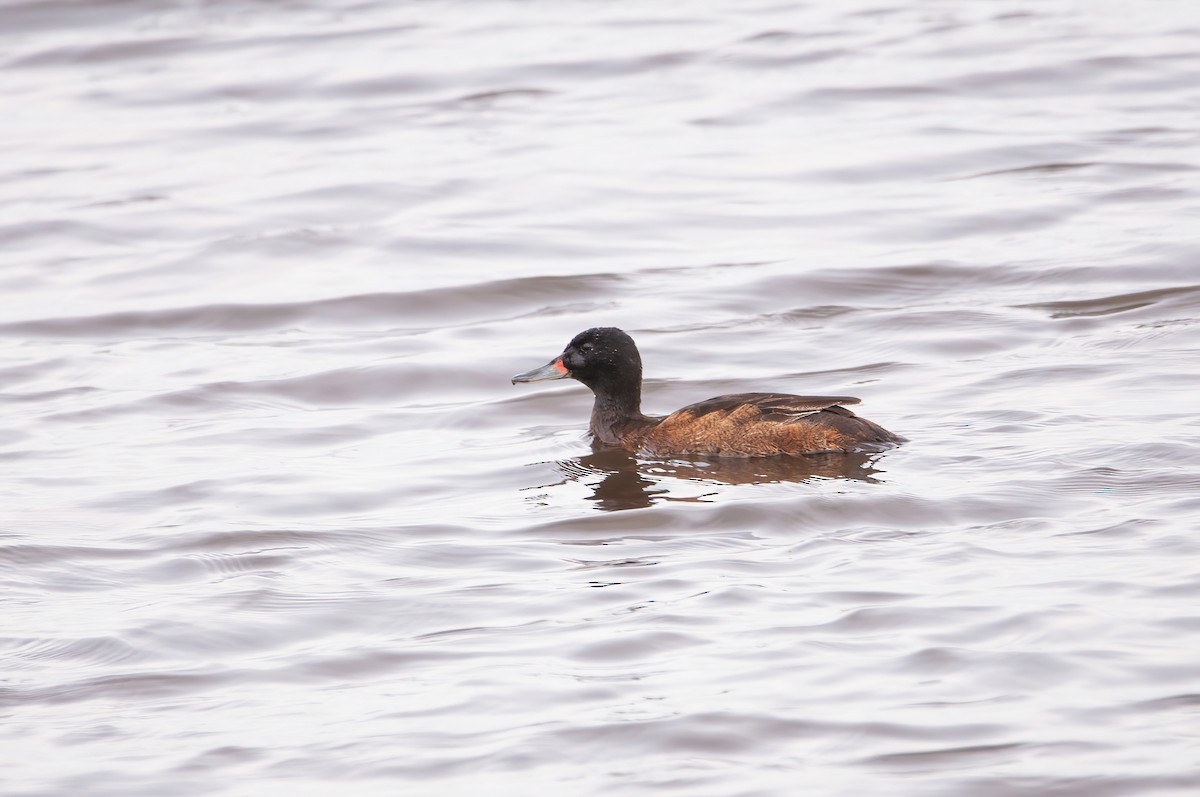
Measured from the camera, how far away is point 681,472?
9.01m

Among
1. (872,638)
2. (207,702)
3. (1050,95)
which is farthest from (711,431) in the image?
(1050,95)

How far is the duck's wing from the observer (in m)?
8.80

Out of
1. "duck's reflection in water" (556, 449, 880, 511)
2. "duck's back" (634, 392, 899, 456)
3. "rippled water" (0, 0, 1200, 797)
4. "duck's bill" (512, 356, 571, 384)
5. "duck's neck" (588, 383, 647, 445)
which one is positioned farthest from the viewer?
"duck's bill" (512, 356, 571, 384)

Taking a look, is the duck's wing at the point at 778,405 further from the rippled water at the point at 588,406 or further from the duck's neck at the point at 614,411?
the duck's neck at the point at 614,411

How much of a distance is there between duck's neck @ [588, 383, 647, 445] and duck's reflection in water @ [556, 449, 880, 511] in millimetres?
220

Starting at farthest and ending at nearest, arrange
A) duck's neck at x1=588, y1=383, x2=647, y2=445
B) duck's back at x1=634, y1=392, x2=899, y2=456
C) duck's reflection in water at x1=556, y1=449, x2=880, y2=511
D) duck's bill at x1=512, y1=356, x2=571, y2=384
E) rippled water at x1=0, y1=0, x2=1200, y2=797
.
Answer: duck's bill at x1=512, y1=356, x2=571, y2=384
duck's neck at x1=588, y1=383, x2=647, y2=445
duck's back at x1=634, y1=392, x2=899, y2=456
duck's reflection in water at x1=556, y1=449, x2=880, y2=511
rippled water at x1=0, y1=0, x2=1200, y2=797

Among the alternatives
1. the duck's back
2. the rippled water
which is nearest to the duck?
the duck's back

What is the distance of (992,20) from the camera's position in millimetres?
21609

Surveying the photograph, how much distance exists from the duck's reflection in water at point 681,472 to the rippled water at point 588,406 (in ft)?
0.13

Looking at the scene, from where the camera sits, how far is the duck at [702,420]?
8.80m

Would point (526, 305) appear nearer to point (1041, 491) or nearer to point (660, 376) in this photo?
point (660, 376)

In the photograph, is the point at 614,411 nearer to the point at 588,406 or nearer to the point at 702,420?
the point at 702,420

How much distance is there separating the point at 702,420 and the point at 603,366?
2.70ft

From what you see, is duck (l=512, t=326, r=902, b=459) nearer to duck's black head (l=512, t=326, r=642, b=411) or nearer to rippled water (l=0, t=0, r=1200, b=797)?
duck's black head (l=512, t=326, r=642, b=411)
